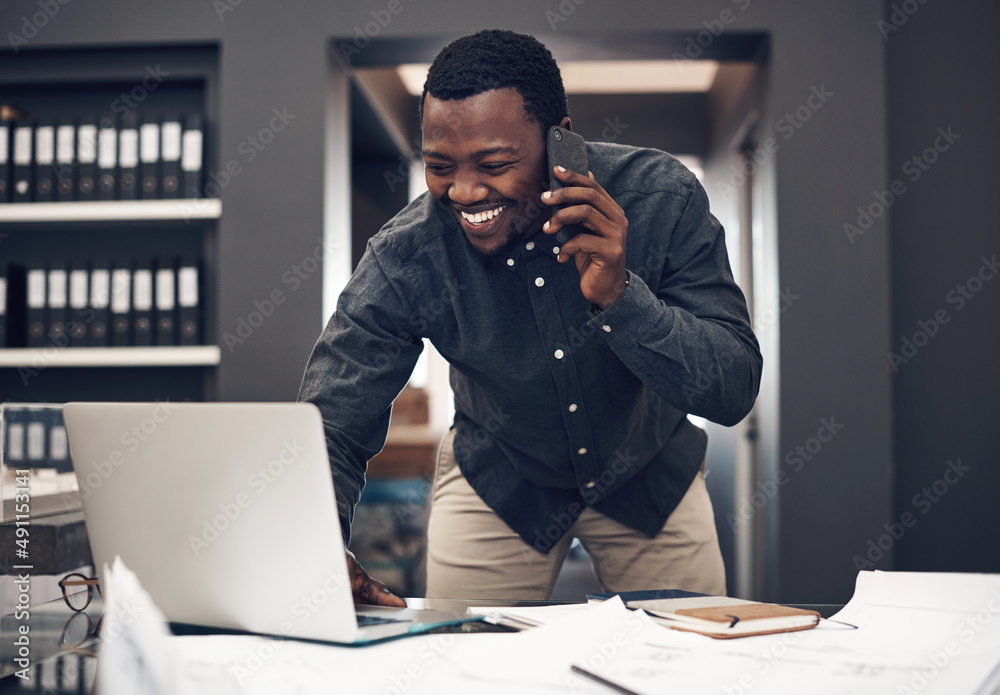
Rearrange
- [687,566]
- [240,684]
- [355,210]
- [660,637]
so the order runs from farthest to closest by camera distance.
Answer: [355,210] < [687,566] < [660,637] < [240,684]

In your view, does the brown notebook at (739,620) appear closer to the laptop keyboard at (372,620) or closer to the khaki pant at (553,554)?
the laptop keyboard at (372,620)

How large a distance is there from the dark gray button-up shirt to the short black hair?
0.19 meters

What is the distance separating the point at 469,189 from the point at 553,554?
0.69m

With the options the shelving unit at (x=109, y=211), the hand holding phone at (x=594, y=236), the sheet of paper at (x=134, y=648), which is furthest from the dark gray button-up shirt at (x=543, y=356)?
the shelving unit at (x=109, y=211)

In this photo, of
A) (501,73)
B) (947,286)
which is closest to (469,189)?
(501,73)

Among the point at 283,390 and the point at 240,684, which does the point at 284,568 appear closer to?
the point at 240,684

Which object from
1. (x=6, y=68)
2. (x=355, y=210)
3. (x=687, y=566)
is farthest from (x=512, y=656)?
(x=355, y=210)

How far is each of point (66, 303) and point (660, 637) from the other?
2519 millimetres

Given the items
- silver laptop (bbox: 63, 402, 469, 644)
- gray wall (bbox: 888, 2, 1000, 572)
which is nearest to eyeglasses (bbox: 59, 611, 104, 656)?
silver laptop (bbox: 63, 402, 469, 644)

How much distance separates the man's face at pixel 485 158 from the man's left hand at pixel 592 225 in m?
0.13

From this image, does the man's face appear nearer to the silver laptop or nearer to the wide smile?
the wide smile

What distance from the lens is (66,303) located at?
2592 millimetres

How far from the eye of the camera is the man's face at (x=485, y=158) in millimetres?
1016

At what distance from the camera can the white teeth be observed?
1068 millimetres
